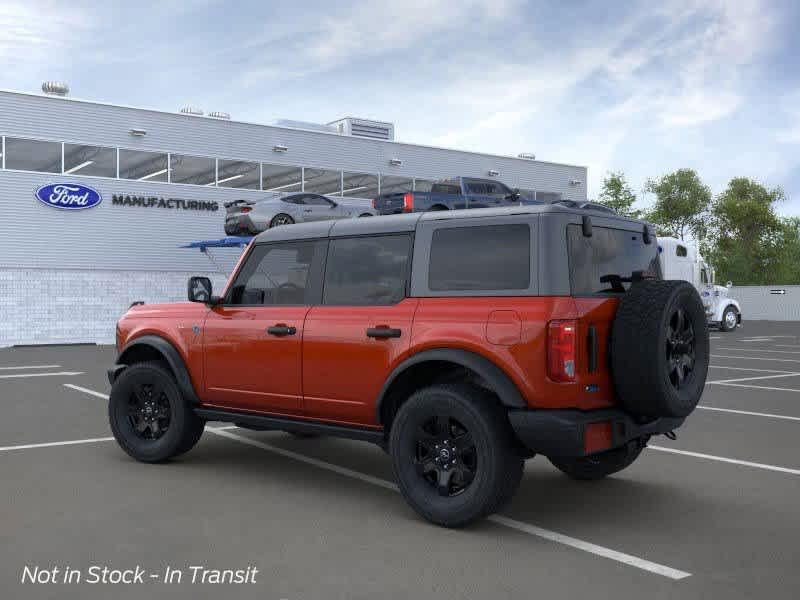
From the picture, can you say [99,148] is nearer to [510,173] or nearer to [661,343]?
[510,173]

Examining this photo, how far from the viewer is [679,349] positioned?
208 inches

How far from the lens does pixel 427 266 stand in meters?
5.48

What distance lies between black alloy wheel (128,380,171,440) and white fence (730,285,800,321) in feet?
156

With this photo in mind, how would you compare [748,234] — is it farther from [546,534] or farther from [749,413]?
[546,534]

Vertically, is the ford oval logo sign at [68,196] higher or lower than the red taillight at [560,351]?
higher

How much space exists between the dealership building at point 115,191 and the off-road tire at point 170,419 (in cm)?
2244

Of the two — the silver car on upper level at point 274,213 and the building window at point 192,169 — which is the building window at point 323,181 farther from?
the silver car on upper level at point 274,213

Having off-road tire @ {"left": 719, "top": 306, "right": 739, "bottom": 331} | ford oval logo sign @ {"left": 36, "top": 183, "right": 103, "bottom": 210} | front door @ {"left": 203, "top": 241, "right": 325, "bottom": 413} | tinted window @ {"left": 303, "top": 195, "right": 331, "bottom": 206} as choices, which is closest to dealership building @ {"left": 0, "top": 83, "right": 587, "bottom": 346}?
ford oval logo sign @ {"left": 36, "top": 183, "right": 103, "bottom": 210}

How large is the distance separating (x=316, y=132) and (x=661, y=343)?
1158 inches

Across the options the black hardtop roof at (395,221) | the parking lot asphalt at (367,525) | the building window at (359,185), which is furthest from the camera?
the building window at (359,185)

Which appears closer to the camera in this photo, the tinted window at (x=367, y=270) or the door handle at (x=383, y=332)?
the door handle at (x=383, y=332)

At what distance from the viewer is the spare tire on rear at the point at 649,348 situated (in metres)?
4.88

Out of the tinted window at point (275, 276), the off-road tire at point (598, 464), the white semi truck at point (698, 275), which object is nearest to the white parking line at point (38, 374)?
the tinted window at point (275, 276)

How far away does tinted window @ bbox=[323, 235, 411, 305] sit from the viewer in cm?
564
